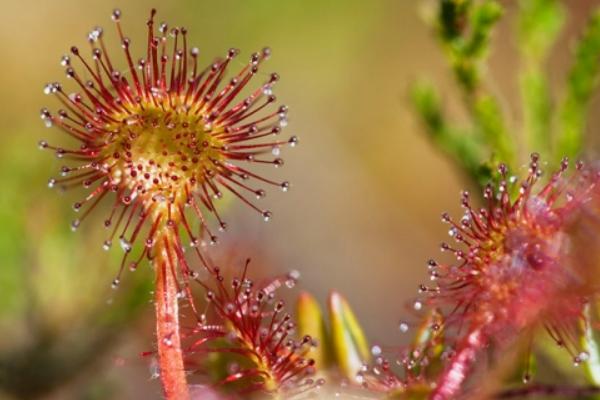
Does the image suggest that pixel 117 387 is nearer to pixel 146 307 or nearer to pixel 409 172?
pixel 146 307

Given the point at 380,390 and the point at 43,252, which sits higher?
the point at 43,252

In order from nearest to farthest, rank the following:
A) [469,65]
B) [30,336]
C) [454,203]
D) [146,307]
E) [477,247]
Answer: [477,247] → [469,65] → [146,307] → [30,336] → [454,203]

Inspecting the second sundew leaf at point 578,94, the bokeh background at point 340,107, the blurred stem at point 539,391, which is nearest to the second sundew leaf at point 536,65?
the second sundew leaf at point 578,94

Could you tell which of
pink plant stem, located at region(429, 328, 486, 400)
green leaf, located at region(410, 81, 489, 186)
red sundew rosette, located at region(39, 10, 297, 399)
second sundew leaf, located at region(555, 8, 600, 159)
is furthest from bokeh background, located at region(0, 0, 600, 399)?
pink plant stem, located at region(429, 328, 486, 400)

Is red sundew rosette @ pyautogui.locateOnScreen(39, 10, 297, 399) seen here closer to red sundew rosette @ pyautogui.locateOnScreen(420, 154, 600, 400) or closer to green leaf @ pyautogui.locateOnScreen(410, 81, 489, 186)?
red sundew rosette @ pyautogui.locateOnScreen(420, 154, 600, 400)

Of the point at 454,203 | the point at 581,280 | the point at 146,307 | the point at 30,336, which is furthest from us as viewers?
the point at 454,203

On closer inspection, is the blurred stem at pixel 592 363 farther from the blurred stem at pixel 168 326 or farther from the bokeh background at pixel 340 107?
the bokeh background at pixel 340 107

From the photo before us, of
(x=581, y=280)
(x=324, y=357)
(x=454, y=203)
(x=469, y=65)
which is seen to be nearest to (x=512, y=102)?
(x=454, y=203)
